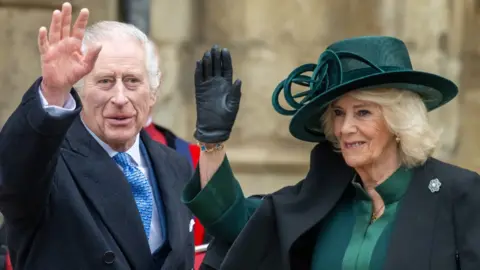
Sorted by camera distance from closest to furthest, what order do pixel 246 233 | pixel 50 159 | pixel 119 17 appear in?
pixel 50 159
pixel 246 233
pixel 119 17

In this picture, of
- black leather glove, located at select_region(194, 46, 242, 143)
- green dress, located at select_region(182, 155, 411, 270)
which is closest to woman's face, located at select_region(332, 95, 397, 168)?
green dress, located at select_region(182, 155, 411, 270)

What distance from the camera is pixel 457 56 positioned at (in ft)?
25.0

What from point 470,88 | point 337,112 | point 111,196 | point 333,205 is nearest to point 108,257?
point 111,196

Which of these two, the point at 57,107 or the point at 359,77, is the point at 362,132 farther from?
the point at 57,107

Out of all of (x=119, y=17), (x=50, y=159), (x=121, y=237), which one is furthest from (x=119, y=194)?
(x=119, y=17)

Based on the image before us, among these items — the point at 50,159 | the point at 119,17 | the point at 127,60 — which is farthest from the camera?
the point at 119,17

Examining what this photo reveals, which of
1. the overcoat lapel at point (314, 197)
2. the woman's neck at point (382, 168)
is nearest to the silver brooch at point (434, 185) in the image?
the woman's neck at point (382, 168)

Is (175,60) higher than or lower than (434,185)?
lower

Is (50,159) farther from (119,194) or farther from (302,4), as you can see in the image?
(302,4)

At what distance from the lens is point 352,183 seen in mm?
3678

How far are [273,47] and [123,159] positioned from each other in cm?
372

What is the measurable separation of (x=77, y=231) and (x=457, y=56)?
4.54 m

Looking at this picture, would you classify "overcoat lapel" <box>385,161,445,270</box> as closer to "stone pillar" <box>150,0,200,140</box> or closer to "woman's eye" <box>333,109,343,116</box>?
"woman's eye" <box>333,109,343,116</box>

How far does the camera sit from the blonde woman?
137 inches
